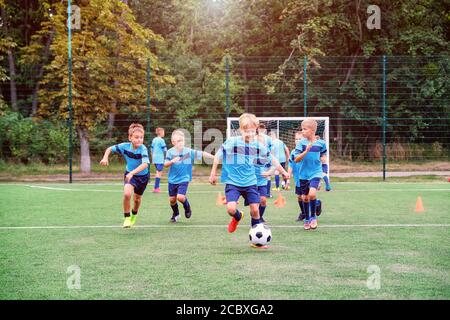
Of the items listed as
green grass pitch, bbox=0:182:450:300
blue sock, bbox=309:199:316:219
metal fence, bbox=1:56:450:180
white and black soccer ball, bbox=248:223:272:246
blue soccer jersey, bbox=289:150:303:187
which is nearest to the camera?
green grass pitch, bbox=0:182:450:300

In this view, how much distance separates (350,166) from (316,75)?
5.58 metres

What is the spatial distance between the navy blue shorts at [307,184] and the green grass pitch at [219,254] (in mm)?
583

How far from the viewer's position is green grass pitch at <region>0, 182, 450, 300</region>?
5562 millimetres

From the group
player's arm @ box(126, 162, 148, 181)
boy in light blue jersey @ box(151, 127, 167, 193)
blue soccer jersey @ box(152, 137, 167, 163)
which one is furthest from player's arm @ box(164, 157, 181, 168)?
blue soccer jersey @ box(152, 137, 167, 163)

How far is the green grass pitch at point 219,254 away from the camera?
5.56 m

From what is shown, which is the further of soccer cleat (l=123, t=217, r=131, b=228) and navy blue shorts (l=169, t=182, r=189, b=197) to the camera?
navy blue shorts (l=169, t=182, r=189, b=197)

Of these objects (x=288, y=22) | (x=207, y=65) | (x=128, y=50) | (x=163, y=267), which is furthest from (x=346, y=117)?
(x=163, y=267)

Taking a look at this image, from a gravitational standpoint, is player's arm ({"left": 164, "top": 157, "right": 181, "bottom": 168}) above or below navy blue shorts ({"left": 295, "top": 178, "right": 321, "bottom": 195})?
above

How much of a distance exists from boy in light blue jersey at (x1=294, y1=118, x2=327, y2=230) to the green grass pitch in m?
0.34

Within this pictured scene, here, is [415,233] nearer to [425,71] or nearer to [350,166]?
[350,166]

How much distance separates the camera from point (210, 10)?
33.3m

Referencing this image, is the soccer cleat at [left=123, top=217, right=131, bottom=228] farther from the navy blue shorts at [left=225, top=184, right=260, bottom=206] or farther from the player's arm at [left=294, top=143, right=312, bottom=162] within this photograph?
the player's arm at [left=294, top=143, right=312, bottom=162]

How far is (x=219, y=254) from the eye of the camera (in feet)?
24.3

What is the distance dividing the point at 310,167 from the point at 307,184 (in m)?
0.29
